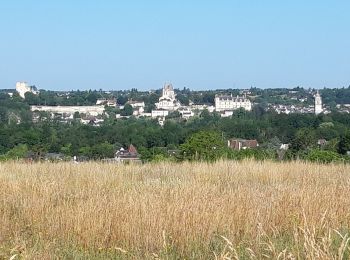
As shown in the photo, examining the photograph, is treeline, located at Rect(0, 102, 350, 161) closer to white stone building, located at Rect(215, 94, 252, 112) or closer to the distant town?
the distant town

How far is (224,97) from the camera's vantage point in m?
111

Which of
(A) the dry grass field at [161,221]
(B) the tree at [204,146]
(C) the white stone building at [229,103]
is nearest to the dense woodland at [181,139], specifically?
(B) the tree at [204,146]

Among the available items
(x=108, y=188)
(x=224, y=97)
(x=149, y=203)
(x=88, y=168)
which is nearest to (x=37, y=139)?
(x=88, y=168)

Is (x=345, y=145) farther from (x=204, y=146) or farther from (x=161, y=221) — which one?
(x=161, y=221)

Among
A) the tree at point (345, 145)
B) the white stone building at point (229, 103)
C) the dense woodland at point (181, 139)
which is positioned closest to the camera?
the dense woodland at point (181, 139)

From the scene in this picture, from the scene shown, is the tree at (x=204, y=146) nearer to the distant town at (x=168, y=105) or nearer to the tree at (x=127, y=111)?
the distant town at (x=168, y=105)

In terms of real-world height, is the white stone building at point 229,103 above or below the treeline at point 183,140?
below

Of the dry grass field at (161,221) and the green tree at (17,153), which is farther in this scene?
the green tree at (17,153)

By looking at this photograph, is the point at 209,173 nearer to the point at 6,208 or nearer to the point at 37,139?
the point at 6,208

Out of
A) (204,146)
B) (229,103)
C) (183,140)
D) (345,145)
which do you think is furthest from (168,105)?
(204,146)

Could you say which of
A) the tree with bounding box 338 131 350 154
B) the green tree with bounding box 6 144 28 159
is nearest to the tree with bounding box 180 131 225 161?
the green tree with bounding box 6 144 28 159

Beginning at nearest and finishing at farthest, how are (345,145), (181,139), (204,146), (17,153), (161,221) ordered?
1. (161,221)
2. (204,146)
3. (17,153)
4. (345,145)
5. (181,139)

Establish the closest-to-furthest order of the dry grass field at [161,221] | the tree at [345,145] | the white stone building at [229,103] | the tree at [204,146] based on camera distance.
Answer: the dry grass field at [161,221]
the tree at [204,146]
the tree at [345,145]
the white stone building at [229,103]

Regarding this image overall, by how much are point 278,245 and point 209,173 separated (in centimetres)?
493
